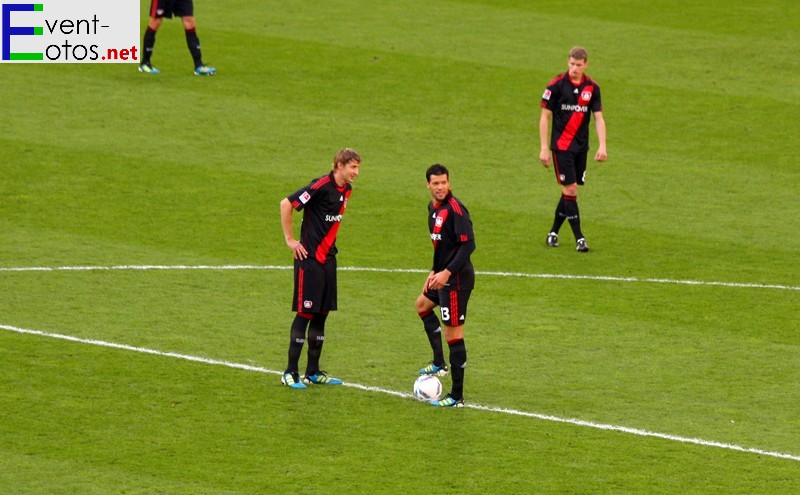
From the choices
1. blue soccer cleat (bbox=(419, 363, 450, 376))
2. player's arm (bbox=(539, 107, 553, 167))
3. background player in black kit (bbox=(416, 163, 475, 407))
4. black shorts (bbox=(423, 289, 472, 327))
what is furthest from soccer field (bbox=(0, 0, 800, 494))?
player's arm (bbox=(539, 107, 553, 167))

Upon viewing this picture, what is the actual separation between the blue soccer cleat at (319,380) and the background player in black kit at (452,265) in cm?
99

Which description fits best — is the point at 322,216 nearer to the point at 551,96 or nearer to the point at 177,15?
the point at 551,96

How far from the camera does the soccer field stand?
407 inches

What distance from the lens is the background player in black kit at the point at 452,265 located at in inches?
438

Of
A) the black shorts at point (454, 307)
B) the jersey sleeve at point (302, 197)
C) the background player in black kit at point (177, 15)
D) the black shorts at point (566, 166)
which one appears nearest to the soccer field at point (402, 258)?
the background player in black kit at point (177, 15)

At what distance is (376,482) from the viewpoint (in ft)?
31.8

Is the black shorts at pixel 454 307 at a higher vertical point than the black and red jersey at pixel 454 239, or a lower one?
lower

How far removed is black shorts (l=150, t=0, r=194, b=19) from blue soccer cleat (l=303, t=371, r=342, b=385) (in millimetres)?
11545

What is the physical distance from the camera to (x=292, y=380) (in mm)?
11719

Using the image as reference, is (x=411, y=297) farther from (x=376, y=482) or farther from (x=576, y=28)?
(x=576, y=28)

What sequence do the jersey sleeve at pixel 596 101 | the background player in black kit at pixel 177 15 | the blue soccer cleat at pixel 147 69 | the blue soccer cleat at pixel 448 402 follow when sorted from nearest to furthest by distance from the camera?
the blue soccer cleat at pixel 448 402 < the jersey sleeve at pixel 596 101 < the background player in black kit at pixel 177 15 < the blue soccer cleat at pixel 147 69

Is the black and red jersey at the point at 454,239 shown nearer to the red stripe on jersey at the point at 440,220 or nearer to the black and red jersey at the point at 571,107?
the red stripe on jersey at the point at 440,220

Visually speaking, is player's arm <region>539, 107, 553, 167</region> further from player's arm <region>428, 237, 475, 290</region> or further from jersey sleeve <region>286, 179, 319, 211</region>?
jersey sleeve <region>286, 179, 319, 211</region>

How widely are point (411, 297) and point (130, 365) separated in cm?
346
